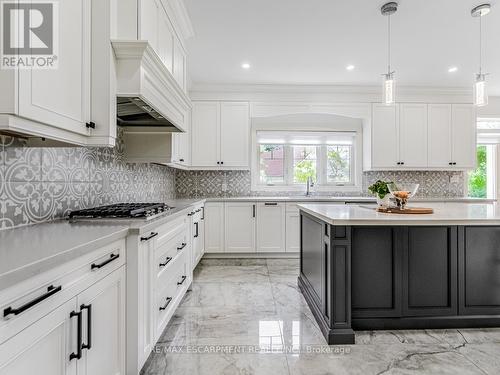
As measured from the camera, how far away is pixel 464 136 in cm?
459

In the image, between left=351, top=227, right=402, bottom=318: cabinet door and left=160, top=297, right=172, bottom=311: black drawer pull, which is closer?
left=160, top=297, right=172, bottom=311: black drawer pull

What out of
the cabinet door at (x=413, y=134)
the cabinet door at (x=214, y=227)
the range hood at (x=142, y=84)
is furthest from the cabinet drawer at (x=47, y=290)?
the cabinet door at (x=413, y=134)

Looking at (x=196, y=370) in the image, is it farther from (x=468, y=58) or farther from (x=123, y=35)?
(x=468, y=58)

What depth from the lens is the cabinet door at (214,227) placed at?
167 inches

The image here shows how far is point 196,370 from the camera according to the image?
1.70 m

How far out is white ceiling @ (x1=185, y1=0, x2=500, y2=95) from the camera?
2.54 m

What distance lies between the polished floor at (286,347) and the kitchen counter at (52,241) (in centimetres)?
92

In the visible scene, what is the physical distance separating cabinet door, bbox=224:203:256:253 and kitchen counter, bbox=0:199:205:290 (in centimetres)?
252

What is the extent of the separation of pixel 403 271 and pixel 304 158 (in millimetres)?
3104

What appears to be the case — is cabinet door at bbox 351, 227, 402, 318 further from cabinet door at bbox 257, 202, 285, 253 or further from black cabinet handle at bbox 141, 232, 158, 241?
cabinet door at bbox 257, 202, 285, 253

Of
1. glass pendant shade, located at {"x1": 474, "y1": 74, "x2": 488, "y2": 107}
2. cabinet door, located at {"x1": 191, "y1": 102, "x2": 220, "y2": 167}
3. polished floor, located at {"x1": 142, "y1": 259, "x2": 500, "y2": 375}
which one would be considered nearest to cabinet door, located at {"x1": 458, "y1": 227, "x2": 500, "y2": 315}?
polished floor, located at {"x1": 142, "y1": 259, "x2": 500, "y2": 375}

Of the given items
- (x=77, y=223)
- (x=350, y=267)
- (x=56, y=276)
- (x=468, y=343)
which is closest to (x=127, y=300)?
(x=77, y=223)

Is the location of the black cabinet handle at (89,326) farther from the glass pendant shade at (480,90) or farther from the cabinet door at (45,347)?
the glass pendant shade at (480,90)

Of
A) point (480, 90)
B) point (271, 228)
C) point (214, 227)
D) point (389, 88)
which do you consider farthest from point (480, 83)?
point (214, 227)
